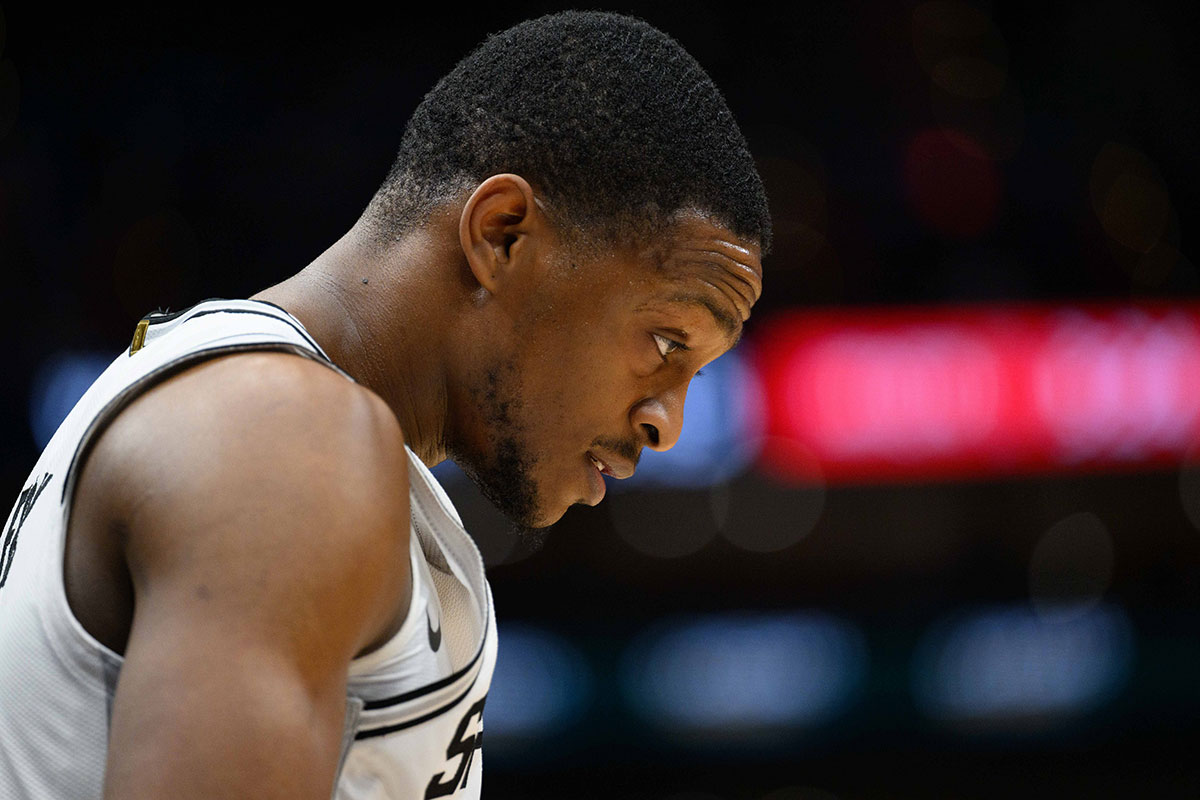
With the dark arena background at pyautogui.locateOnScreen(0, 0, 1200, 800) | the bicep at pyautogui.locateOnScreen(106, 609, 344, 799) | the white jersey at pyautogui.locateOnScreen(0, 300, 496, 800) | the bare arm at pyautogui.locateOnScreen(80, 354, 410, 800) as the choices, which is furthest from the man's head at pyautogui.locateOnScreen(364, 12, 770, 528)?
the dark arena background at pyautogui.locateOnScreen(0, 0, 1200, 800)

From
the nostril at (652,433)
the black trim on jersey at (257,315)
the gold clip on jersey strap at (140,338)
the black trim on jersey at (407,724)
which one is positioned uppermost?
the nostril at (652,433)

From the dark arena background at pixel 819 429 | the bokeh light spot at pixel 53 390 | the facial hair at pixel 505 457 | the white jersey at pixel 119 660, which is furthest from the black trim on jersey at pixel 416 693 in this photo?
the bokeh light spot at pixel 53 390

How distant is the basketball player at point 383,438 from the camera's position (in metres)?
0.90

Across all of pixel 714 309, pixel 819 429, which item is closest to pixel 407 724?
pixel 714 309

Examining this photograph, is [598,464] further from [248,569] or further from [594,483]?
[248,569]

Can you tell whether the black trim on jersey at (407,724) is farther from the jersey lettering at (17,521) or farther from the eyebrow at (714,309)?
the eyebrow at (714,309)

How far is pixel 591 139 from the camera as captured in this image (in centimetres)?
141

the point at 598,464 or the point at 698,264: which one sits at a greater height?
the point at 698,264

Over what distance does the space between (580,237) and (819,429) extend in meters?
4.64

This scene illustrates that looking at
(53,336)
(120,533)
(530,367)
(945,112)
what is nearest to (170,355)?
(120,533)

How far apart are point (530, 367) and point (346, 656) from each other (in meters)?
0.56

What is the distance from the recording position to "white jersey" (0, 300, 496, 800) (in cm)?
105

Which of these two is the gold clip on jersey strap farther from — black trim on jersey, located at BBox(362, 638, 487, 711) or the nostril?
the nostril

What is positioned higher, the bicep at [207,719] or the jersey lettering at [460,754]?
the jersey lettering at [460,754]
